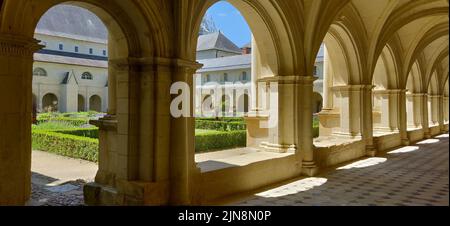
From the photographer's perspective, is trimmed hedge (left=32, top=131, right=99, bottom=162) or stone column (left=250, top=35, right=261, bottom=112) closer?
stone column (left=250, top=35, right=261, bottom=112)

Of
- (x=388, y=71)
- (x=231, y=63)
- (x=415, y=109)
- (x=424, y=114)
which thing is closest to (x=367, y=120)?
(x=388, y=71)

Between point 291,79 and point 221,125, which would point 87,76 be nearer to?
point 221,125

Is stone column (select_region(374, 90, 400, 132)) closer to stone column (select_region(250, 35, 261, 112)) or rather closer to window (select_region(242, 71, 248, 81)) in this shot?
stone column (select_region(250, 35, 261, 112))

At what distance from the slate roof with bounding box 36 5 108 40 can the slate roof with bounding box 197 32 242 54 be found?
1248cm

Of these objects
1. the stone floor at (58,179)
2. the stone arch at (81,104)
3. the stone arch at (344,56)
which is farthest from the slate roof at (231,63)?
the stone floor at (58,179)

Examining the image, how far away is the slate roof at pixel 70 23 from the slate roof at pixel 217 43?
1248 centimetres

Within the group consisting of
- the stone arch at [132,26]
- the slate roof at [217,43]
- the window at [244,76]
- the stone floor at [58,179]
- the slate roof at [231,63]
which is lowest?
the stone floor at [58,179]

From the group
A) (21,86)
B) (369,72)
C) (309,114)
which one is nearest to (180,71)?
(21,86)

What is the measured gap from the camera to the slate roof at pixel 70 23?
37219 mm

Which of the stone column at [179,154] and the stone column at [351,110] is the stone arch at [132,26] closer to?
the stone column at [179,154]

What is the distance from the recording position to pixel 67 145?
32.8 ft

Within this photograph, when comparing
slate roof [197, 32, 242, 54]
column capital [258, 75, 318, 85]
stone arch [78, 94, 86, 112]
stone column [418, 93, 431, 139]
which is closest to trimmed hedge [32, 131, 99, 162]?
column capital [258, 75, 318, 85]

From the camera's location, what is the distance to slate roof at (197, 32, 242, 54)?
42544mm
